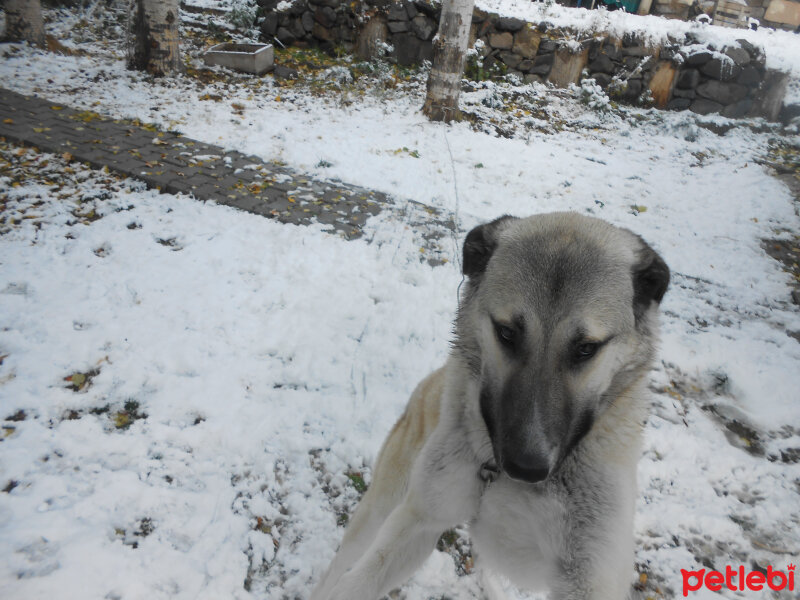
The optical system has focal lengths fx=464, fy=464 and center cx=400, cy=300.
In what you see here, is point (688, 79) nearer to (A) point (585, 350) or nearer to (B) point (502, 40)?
(B) point (502, 40)

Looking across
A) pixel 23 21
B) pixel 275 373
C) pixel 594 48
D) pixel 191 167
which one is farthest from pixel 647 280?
pixel 23 21

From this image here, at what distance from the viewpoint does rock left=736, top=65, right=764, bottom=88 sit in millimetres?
9352

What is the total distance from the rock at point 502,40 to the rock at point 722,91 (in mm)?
3943

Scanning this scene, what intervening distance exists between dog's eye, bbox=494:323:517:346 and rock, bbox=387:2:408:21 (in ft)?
33.1

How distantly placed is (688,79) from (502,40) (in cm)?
385

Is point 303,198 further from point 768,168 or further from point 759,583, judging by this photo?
point 768,168

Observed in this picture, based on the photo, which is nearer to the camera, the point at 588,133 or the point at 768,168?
the point at 768,168

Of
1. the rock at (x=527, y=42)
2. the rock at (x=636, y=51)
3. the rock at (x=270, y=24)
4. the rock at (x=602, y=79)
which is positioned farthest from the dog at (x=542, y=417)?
the rock at (x=270, y=24)

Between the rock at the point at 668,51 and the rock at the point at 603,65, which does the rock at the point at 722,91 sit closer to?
the rock at the point at 668,51

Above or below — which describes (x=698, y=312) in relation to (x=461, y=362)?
below

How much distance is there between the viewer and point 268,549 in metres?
2.29

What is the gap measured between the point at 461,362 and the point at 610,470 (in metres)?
0.68

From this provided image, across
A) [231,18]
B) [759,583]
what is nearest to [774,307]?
[759,583]

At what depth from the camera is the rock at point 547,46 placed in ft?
31.5
